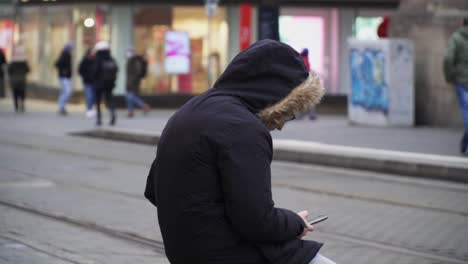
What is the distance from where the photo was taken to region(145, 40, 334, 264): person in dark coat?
3.15 meters

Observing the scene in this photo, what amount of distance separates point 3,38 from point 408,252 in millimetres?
29549

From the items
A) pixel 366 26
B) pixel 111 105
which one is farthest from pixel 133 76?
pixel 366 26

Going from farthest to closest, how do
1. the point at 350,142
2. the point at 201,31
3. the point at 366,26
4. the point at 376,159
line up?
the point at 366,26 < the point at 201,31 < the point at 350,142 < the point at 376,159

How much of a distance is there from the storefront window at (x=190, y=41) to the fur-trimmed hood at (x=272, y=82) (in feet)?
76.8

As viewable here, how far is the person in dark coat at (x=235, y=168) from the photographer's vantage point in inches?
124

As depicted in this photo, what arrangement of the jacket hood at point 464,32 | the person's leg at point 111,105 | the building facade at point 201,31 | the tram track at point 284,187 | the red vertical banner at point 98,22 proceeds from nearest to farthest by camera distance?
the tram track at point 284,187 < the jacket hood at point 464,32 < the person's leg at point 111,105 < the building facade at point 201,31 < the red vertical banner at point 98,22

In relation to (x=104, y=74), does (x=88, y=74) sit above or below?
below

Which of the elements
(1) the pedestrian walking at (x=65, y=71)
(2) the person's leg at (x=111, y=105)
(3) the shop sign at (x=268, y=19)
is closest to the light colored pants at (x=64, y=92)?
(1) the pedestrian walking at (x=65, y=71)

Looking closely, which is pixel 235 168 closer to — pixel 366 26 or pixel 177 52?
pixel 177 52

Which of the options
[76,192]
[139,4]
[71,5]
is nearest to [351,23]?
[139,4]

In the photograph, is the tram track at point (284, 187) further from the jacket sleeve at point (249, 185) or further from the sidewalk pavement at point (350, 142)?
the jacket sleeve at point (249, 185)

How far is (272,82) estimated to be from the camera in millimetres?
3295

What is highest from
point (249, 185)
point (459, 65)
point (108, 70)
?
point (249, 185)

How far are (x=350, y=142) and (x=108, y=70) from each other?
6724 millimetres
